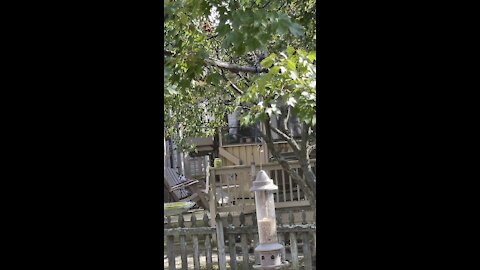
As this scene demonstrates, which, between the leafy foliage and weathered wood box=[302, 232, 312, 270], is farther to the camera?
weathered wood box=[302, 232, 312, 270]

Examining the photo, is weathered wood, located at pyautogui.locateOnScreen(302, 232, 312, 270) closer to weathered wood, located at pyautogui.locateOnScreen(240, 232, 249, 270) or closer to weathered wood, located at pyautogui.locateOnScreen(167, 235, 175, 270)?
weathered wood, located at pyautogui.locateOnScreen(240, 232, 249, 270)

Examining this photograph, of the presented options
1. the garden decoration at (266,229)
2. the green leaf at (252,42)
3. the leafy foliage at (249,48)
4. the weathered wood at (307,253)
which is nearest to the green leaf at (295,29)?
the leafy foliage at (249,48)

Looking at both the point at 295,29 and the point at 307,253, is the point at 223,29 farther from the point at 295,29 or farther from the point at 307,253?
the point at 307,253

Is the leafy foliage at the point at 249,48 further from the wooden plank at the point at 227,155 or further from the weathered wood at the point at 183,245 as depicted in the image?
the wooden plank at the point at 227,155

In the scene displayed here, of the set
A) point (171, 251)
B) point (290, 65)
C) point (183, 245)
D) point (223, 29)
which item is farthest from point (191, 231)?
point (223, 29)

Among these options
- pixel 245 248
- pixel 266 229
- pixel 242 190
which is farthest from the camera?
pixel 242 190

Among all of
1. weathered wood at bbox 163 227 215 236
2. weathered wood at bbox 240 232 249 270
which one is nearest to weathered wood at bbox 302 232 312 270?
weathered wood at bbox 240 232 249 270

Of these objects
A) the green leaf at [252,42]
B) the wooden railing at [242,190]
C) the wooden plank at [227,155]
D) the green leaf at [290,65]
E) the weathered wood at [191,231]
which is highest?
the wooden plank at [227,155]

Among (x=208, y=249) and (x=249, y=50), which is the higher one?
(x=249, y=50)

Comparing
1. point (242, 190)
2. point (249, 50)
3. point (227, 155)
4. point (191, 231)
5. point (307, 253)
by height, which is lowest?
point (307, 253)

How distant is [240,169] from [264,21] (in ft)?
13.2

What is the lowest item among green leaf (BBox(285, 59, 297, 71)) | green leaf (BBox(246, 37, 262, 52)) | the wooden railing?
the wooden railing

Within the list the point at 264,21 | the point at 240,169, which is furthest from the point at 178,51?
the point at 240,169
